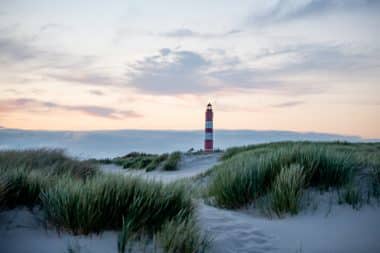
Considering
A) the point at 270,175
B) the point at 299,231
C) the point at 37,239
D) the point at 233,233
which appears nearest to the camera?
the point at 37,239

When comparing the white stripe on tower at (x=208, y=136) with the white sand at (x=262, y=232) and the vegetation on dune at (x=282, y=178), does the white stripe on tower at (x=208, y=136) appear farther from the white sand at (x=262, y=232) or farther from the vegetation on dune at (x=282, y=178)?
the white sand at (x=262, y=232)

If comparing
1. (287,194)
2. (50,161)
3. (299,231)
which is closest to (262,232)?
(299,231)

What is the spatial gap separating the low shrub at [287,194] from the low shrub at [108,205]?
57.3 inches

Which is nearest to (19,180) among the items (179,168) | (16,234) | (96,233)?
(16,234)

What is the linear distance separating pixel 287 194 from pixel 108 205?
252 cm

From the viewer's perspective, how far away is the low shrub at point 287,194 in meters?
5.14

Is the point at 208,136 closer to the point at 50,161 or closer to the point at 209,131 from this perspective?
the point at 209,131

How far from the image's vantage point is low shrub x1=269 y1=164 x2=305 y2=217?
5145 mm

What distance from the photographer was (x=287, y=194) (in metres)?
5.16

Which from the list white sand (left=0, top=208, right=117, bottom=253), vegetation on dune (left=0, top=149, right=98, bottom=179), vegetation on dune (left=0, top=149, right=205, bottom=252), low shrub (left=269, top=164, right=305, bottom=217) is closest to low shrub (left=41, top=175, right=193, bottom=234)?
vegetation on dune (left=0, top=149, right=205, bottom=252)

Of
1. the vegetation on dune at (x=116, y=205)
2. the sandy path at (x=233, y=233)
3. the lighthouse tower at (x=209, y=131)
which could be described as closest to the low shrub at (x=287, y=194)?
the sandy path at (x=233, y=233)

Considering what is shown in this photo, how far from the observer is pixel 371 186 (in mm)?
6078

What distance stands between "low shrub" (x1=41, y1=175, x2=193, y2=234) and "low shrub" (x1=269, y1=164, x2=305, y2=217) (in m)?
1.46

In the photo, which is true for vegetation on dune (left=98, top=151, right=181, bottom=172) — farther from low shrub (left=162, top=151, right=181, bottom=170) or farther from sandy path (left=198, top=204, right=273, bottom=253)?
sandy path (left=198, top=204, right=273, bottom=253)
